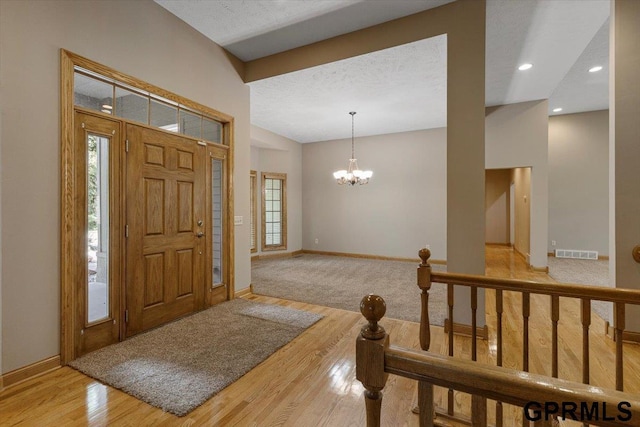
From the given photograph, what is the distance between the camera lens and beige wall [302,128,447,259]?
680 centimetres

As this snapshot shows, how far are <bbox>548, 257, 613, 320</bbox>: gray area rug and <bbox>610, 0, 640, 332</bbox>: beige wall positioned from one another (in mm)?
1456

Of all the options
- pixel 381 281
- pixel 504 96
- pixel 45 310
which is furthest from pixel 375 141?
pixel 45 310

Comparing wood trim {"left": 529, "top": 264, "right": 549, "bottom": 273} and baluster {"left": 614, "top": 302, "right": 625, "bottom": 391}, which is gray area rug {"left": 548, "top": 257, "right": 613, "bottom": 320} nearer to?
wood trim {"left": 529, "top": 264, "right": 549, "bottom": 273}

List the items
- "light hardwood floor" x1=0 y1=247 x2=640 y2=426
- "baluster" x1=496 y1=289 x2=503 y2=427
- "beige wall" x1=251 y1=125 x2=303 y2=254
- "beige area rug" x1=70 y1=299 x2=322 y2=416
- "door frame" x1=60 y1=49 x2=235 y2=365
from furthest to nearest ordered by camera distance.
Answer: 1. "beige wall" x1=251 y1=125 x2=303 y2=254
2. "door frame" x1=60 y1=49 x2=235 y2=365
3. "beige area rug" x1=70 y1=299 x2=322 y2=416
4. "light hardwood floor" x1=0 y1=247 x2=640 y2=426
5. "baluster" x1=496 y1=289 x2=503 y2=427

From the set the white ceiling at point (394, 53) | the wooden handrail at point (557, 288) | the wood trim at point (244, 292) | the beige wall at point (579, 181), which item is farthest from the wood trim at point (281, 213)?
the beige wall at point (579, 181)

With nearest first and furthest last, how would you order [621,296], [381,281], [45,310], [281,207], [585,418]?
1. [585,418]
2. [621,296]
3. [45,310]
4. [381,281]
5. [281,207]

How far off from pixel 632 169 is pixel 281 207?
21.1ft

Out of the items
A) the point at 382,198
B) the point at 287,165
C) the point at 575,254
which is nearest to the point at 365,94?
the point at 382,198

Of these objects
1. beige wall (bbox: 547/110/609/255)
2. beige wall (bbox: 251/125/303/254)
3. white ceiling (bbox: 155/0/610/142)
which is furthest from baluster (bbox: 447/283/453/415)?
beige wall (bbox: 547/110/609/255)

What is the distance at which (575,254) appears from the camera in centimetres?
691

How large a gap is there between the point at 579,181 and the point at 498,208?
8.39 ft

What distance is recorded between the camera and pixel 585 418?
627mm

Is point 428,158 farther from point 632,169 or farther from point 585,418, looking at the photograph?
point 585,418

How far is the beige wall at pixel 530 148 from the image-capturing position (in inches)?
216
